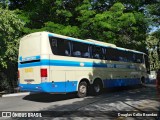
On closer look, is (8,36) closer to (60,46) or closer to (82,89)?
(60,46)

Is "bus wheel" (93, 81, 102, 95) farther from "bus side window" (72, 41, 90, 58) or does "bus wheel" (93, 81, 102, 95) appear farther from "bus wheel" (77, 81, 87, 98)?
"bus side window" (72, 41, 90, 58)

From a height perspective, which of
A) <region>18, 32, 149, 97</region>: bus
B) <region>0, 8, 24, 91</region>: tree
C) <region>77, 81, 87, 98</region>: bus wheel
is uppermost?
<region>0, 8, 24, 91</region>: tree

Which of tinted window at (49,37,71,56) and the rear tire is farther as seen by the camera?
the rear tire

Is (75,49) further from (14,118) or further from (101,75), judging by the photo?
(14,118)

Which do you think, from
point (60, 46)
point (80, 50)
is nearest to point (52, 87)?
point (60, 46)

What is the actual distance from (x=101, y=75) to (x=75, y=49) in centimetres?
319

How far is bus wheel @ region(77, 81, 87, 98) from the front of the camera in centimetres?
1619

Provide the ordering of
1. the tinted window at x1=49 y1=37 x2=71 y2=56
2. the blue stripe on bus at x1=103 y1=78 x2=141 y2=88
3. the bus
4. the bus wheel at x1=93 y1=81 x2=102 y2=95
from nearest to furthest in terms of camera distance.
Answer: the bus
the tinted window at x1=49 y1=37 x2=71 y2=56
the bus wheel at x1=93 y1=81 x2=102 y2=95
the blue stripe on bus at x1=103 y1=78 x2=141 y2=88

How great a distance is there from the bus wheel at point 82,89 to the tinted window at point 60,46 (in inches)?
84.0

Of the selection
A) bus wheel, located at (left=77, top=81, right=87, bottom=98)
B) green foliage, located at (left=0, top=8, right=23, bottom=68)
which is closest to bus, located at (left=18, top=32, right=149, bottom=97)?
bus wheel, located at (left=77, top=81, right=87, bottom=98)

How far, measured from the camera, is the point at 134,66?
23.0 metres

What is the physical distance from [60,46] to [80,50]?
6.11 ft

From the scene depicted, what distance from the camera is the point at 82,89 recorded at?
645 inches

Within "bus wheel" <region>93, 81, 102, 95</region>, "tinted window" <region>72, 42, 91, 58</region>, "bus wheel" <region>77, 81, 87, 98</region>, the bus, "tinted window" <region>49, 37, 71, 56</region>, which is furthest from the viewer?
"bus wheel" <region>93, 81, 102, 95</region>
